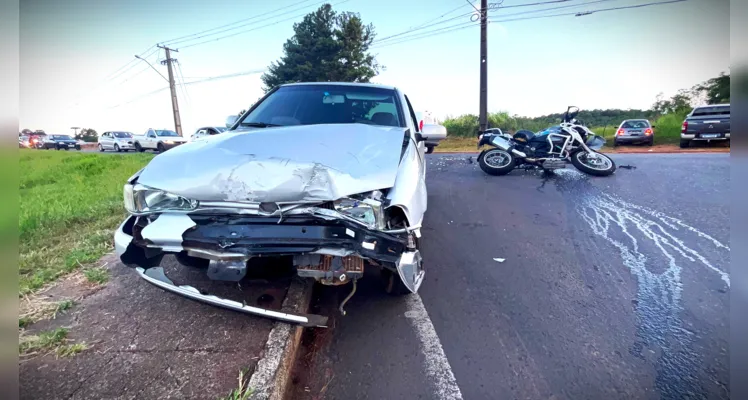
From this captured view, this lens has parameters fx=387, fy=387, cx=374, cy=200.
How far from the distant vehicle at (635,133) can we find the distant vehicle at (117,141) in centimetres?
3048

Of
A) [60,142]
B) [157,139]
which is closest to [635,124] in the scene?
[157,139]

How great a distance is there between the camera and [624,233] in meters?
4.54

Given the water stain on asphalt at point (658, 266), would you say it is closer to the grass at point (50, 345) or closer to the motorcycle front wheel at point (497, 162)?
the motorcycle front wheel at point (497, 162)

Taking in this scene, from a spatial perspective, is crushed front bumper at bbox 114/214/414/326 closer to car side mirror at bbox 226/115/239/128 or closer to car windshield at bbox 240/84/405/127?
car windshield at bbox 240/84/405/127

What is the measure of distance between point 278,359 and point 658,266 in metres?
3.55

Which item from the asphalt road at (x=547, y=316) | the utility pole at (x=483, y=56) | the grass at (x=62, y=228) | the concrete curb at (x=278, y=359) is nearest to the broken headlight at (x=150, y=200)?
the grass at (x=62, y=228)

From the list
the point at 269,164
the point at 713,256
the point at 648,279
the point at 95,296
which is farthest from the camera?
the point at 713,256

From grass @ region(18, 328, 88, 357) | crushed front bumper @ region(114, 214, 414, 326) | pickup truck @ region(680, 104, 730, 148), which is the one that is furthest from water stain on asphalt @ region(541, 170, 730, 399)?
pickup truck @ region(680, 104, 730, 148)

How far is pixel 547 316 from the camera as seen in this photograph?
9.41ft

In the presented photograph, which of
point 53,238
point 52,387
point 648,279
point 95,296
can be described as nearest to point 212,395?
point 52,387

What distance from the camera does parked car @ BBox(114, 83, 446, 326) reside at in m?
2.29

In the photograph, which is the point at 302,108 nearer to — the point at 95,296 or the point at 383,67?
the point at 95,296

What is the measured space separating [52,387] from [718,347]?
3.84 m

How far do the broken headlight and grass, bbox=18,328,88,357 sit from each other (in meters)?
0.87
